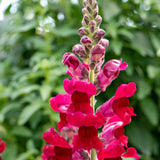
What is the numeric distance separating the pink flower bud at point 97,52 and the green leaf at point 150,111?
154 centimetres

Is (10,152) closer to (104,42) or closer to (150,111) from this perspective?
(150,111)

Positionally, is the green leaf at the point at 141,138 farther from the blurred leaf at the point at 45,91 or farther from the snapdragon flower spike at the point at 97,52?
the snapdragon flower spike at the point at 97,52

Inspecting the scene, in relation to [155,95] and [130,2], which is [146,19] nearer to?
[130,2]

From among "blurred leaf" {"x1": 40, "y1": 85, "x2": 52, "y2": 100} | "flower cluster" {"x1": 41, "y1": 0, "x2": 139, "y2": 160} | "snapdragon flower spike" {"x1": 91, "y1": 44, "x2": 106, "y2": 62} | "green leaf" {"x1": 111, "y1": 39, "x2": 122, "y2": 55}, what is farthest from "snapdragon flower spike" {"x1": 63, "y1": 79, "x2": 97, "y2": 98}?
"green leaf" {"x1": 111, "y1": 39, "x2": 122, "y2": 55}

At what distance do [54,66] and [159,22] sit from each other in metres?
1.24

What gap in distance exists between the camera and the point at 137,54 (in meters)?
2.73

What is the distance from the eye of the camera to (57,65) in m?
2.48

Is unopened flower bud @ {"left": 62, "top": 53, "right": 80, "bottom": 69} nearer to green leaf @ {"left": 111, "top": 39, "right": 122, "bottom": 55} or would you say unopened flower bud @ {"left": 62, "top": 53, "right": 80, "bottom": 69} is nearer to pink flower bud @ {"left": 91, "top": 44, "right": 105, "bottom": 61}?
pink flower bud @ {"left": 91, "top": 44, "right": 105, "bottom": 61}

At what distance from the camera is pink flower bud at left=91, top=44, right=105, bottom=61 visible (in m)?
0.97

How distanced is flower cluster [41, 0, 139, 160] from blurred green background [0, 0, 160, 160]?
1.05 meters

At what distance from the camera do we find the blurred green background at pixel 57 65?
7.49 ft

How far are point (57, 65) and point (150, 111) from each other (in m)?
0.92

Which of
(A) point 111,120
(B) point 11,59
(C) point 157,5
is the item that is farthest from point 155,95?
(A) point 111,120

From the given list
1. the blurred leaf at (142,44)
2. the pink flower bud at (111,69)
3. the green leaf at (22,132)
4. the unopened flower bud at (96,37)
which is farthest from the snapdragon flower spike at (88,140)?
the blurred leaf at (142,44)
